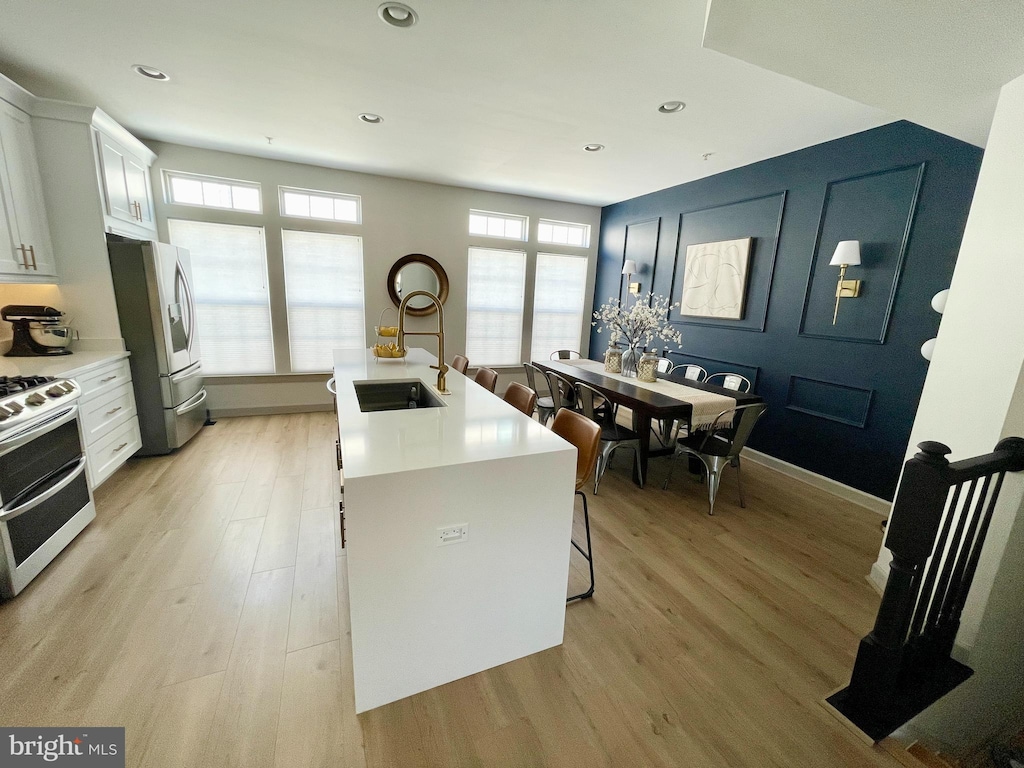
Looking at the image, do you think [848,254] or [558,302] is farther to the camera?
[558,302]

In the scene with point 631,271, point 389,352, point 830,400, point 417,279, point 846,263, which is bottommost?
point 830,400

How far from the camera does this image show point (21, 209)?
2.58 meters

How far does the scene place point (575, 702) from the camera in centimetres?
146

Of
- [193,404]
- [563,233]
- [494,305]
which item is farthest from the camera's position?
[563,233]

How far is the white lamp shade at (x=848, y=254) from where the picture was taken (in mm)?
2928

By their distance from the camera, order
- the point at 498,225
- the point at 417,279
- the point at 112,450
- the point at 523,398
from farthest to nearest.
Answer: the point at 498,225
the point at 417,279
the point at 112,450
the point at 523,398

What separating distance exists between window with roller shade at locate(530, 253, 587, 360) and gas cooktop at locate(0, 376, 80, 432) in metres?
4.66

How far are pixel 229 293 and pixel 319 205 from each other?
1.39 metres

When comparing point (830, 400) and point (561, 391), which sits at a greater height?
point (830, 400)

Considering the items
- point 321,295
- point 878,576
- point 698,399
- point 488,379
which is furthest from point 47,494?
point 878,576

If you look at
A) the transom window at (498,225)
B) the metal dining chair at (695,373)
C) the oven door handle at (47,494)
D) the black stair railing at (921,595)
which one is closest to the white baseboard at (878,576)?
the black stair railing at (921,595)

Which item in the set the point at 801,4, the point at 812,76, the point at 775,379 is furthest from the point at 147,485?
the point at 775,379

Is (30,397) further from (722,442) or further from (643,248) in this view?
(643,248)

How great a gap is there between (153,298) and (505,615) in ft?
11.9
